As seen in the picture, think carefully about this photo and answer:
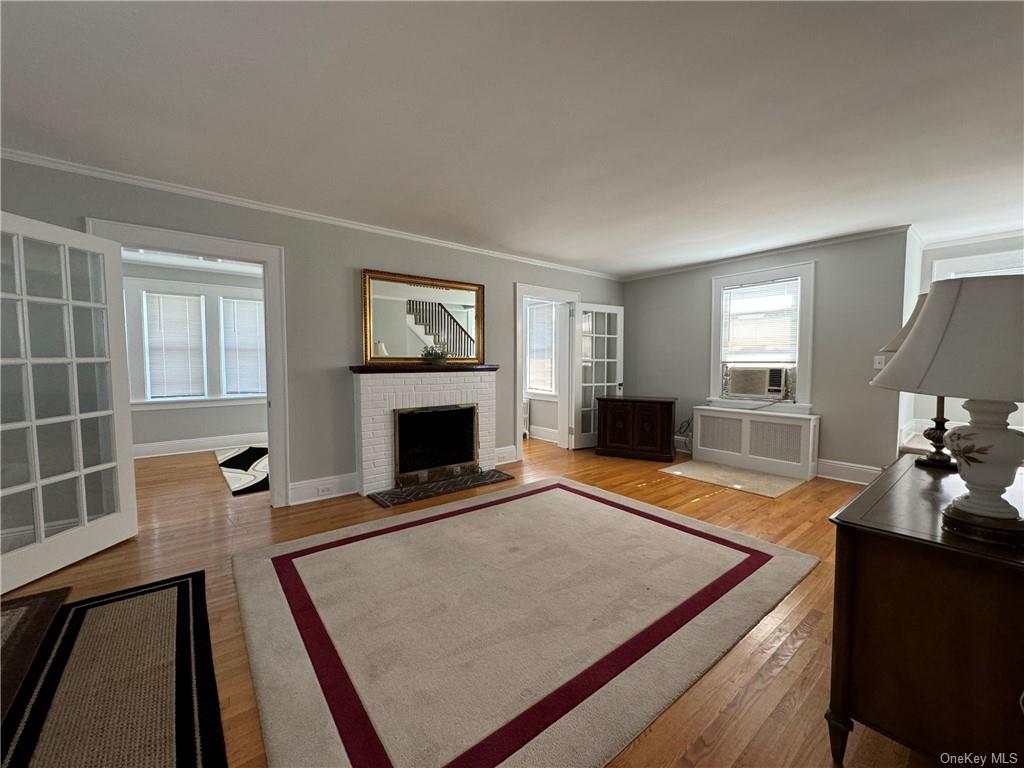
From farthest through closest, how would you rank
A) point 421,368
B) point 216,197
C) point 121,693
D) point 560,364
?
point 560,364
point 421,368
point 216,197
point 121,693

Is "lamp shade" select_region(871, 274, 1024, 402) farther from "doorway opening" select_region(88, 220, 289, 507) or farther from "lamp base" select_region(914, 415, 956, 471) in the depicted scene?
"doorway opening" select_region(88, 220, 289, 507)

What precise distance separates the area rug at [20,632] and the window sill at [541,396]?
503 centimetres

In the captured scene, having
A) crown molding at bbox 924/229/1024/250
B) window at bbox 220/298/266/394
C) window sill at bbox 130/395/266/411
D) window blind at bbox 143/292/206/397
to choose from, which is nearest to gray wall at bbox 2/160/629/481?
window at bbox 220/298/266/394

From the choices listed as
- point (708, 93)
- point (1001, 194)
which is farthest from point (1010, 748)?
point (1001, 194)

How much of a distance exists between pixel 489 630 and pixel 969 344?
1943mm

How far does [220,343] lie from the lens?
5.85 meters

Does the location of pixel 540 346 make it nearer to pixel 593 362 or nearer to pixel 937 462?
pixel 593 362

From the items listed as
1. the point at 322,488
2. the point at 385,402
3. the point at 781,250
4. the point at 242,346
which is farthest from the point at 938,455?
the point at 242,346

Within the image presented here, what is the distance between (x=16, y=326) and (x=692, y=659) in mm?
3831

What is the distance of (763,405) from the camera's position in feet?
15.5

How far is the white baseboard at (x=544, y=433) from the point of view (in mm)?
6207

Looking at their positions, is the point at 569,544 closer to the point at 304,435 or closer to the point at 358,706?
the point at 358,706

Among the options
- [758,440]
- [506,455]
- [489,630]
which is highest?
[758,440]

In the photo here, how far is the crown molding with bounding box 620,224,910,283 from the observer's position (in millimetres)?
3900
